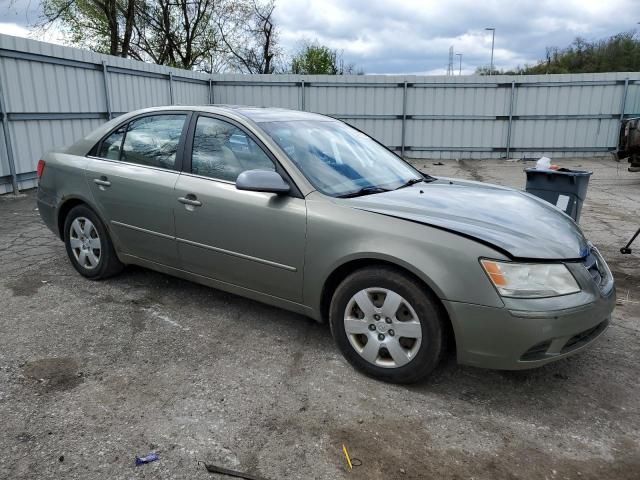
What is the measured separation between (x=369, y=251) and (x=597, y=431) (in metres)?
1.47

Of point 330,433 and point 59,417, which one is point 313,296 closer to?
point 330,433

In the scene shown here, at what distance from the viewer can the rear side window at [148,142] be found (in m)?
3.93

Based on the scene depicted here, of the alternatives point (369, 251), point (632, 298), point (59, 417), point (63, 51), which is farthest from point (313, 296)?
point (63, 51)

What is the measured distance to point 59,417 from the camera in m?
2.63

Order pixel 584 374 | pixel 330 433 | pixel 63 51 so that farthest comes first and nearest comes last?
pixel 63 51 → pixel 584 374 → pixel 330 433

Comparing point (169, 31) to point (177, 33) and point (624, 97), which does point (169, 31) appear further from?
point (624, 97)

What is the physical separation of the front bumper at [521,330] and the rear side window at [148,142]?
95.8 inches

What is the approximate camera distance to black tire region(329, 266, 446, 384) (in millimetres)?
2738

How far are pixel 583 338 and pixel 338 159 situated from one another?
190cm

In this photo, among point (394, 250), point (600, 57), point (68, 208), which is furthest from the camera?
point (600, 57)

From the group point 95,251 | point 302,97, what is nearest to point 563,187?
point 95,251

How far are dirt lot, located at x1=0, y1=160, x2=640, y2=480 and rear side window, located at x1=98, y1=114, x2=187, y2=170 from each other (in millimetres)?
1166

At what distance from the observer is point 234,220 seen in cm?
342

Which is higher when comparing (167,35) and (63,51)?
(167,35)
